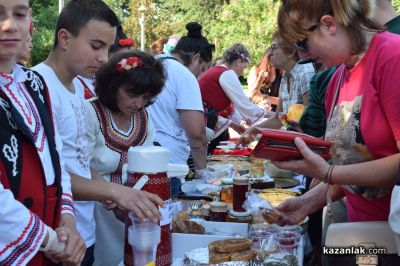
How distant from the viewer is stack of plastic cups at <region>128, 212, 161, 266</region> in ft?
5.09

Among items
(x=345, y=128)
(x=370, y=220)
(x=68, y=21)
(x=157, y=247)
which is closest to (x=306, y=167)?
(x=345, y=128)

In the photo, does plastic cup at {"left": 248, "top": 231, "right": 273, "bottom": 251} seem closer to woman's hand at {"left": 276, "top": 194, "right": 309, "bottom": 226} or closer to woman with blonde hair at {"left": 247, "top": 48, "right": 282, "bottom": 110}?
woman's hand at {"left": 276, "top": 194, "right": 309, "bottom": 226}

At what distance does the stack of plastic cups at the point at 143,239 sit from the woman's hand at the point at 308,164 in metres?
0.53

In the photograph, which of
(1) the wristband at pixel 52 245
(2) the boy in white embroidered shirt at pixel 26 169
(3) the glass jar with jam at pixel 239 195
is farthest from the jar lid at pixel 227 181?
(1) the wristband at pixel 52 245

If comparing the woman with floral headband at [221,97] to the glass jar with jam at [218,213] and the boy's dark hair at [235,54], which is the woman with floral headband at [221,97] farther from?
the glass jar with jam at [218,213]

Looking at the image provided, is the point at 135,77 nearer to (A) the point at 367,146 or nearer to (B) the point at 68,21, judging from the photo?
(B) the point at 68,21

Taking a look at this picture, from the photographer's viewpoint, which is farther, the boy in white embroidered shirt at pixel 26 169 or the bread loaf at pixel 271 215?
the bread loaf at pixel 271 215

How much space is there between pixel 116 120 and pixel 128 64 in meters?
0.26

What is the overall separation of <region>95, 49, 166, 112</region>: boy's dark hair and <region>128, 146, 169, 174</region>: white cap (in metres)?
0.67

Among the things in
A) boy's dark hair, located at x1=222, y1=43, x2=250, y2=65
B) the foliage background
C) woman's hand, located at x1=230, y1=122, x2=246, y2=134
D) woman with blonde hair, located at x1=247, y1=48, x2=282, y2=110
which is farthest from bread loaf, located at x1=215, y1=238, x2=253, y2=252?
the foliage background

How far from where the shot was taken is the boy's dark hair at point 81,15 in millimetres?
2025

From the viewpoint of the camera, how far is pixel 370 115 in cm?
160

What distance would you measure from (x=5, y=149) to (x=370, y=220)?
127 cm

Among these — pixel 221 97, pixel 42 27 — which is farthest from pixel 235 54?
pixel 42 27
